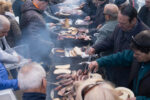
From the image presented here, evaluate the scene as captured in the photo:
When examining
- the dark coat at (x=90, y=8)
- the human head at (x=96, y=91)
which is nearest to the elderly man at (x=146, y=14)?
the dark coat at (x=90, y=8)

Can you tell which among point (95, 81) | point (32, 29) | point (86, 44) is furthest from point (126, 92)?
point (86, 44)

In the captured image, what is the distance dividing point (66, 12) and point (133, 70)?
5.85 metres

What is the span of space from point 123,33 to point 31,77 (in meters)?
1.84

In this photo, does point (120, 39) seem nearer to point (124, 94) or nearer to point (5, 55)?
point (124, 94)

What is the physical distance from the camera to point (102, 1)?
218 inches

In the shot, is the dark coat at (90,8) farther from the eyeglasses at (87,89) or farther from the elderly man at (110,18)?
the eyeglasses at (87,89)

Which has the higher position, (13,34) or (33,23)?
(33,23)

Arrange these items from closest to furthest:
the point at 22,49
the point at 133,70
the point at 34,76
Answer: the point at 34,76 → the point at 133,70 → the point at 22,49

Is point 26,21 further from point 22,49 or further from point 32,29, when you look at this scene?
point 22,49

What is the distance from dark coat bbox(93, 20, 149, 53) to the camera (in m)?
2.97

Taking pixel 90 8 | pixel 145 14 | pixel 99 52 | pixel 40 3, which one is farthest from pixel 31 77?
pixel 90 8

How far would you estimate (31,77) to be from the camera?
6.85 feet

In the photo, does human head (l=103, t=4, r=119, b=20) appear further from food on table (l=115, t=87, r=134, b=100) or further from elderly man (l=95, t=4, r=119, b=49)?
food on table (l=115, t=87, r=134, b=100)

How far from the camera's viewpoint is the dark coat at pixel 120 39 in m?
2.97
